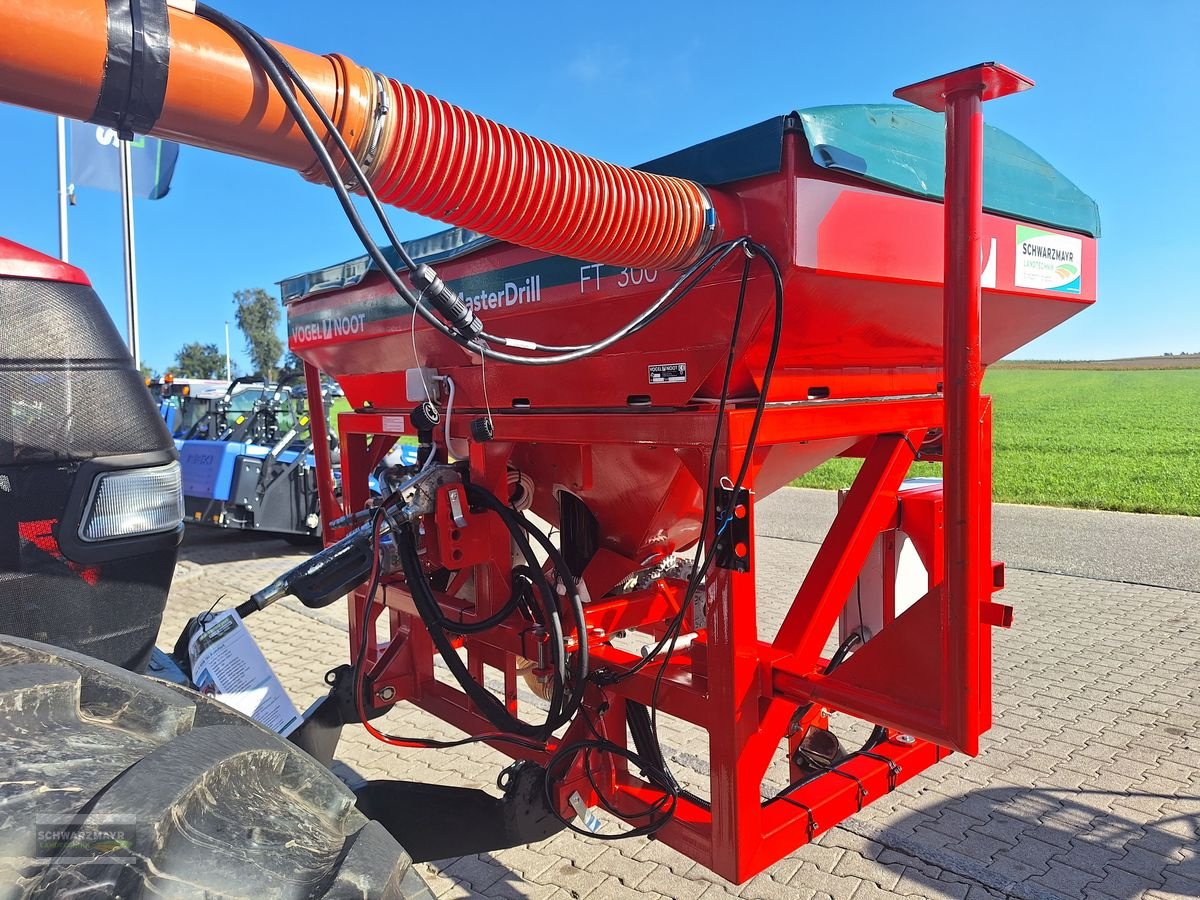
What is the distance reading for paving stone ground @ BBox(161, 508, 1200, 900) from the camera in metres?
2.81

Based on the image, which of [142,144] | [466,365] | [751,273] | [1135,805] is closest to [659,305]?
[751,273]

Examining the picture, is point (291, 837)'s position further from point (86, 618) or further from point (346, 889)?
point (86, 618)

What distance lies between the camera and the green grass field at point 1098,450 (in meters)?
11.8

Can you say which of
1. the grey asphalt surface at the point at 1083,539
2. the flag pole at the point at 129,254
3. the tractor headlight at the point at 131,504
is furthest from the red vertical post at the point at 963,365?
the flag pole at the point at 129,254

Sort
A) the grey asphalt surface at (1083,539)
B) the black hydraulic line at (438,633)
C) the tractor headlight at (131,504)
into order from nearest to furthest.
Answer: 1. the tractor headlight at (131,504)
2. the black hydraulic line at (438,633)
3. the grey asphalt surface at (1083,539)

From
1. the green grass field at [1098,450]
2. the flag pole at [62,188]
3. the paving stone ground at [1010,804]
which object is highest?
the flag pole at [62,188]

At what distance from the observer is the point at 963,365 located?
5.51 ft

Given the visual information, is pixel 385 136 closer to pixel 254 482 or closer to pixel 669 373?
pixel 669 373

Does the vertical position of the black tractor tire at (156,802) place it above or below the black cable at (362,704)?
above

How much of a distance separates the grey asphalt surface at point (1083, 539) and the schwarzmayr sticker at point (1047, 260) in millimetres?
5088

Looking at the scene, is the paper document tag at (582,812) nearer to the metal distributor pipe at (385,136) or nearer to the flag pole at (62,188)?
the metal distributor pipe at (385,136)

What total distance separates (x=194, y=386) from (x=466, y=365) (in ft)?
30.8

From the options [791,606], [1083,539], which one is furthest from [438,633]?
[1083,539]

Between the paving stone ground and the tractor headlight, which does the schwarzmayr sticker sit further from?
the tractor headlight
